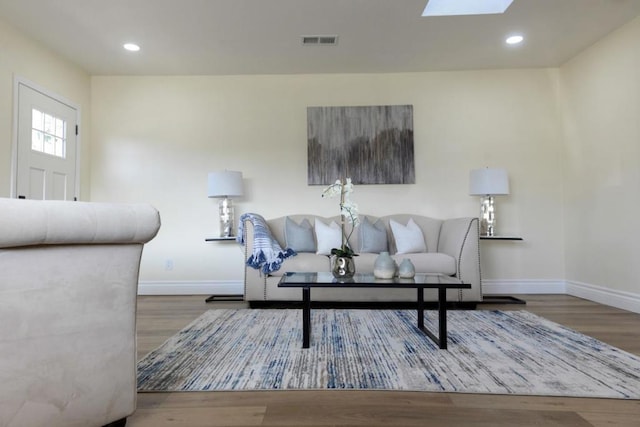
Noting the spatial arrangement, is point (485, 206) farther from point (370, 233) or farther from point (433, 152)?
point (370, 233)

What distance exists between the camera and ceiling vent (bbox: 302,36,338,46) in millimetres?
3369

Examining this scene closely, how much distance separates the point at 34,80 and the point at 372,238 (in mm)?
3465

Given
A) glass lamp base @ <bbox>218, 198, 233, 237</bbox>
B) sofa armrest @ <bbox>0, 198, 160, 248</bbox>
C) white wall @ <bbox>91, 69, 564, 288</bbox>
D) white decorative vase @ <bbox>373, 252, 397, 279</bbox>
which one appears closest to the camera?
sofa armrest @ <bbox>0, 198, 160, 248</bbox>

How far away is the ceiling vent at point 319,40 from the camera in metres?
3.37

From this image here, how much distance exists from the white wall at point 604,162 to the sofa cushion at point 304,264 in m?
2.54

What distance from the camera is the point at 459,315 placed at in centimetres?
294

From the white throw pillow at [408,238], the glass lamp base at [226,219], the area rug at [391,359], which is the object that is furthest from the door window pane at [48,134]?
the white throw pillow at [408,238]

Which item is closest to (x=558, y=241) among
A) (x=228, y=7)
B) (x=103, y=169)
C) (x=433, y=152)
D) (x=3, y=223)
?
(x=433, y=152)

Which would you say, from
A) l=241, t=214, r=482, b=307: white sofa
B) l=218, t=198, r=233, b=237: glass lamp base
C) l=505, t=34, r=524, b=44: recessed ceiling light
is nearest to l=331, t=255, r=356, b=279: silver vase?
l=241, t=214, r=482, b=307: white sofa

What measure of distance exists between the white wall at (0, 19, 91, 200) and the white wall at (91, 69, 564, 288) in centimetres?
13

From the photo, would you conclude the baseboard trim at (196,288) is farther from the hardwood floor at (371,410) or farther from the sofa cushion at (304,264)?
the hardwood floor at (371,410)

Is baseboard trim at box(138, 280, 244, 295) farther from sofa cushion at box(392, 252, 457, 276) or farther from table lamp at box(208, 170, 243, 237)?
sofa cushion at box(392, 252, 457, 276)

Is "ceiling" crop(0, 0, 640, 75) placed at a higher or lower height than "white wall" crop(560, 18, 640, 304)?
higher

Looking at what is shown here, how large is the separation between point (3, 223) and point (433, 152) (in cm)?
391
